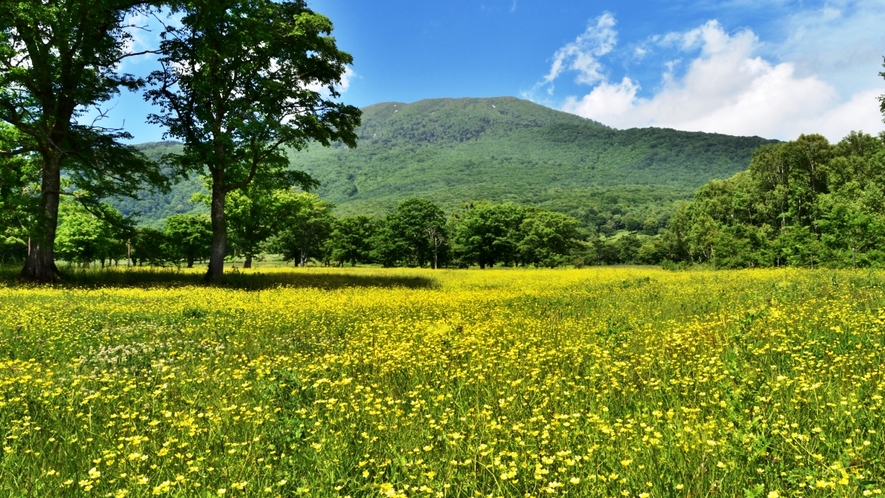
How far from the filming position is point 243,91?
21.7 meters

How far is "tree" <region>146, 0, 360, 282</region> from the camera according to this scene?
1983cm

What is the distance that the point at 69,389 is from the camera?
518cm

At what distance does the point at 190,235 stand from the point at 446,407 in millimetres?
76968

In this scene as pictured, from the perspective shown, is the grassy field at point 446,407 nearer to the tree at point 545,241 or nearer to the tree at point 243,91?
the tree at point 243,91

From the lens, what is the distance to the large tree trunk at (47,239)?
18375 millimetres

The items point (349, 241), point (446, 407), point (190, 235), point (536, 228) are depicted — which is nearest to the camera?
point (446, 407)

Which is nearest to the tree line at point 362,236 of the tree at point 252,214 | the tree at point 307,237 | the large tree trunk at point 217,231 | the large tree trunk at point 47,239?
the tree at point 252,214

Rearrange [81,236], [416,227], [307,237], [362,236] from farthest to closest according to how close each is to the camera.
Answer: [362,236]
[307,237]
[416,227]
[81,236]

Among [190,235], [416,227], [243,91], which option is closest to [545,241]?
[416,227]

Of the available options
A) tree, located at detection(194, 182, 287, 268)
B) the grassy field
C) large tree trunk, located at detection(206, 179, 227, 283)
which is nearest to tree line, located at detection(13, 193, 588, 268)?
tree, located at detection(194, 182, 287, 268)

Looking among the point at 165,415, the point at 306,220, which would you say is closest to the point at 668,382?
the point at 165,415

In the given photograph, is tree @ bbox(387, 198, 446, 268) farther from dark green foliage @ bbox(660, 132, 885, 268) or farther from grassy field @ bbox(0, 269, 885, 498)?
grassy field @ bbox(0, 269, 885, 498)

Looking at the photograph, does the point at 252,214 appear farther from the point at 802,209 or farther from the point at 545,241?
the point at 802,209

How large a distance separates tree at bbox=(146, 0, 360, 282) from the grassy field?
1245cm
